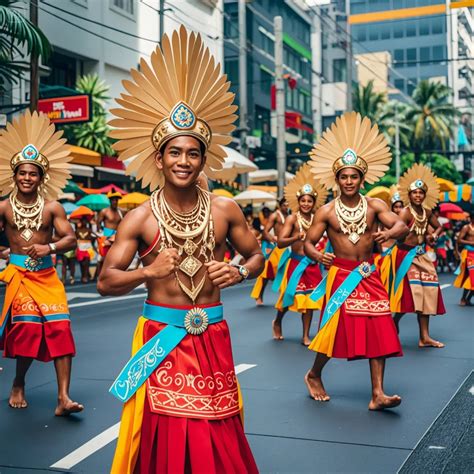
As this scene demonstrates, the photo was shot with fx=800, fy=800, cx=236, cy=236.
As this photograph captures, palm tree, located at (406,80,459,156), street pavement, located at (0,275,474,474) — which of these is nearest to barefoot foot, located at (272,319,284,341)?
street pavement, located at (0,275,474,474)

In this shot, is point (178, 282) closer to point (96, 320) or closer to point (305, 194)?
point (305, 194)

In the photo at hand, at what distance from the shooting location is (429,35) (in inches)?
3797

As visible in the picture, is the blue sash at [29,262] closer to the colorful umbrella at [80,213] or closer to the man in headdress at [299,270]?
the man in headdress at [299,270]

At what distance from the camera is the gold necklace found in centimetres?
630

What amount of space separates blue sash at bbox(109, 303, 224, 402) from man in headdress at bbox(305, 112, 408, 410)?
9.45 ft

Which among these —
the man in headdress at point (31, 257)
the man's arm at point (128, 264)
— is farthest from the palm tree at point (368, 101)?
the man's arm at point (128, 264)

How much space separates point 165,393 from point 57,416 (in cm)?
284

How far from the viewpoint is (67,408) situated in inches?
237

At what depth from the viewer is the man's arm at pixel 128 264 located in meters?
3.41

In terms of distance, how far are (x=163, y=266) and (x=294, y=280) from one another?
6726 mm

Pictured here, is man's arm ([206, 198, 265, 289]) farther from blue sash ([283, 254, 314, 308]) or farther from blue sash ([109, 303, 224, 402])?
blue sash ([283, 254, 314, 308])

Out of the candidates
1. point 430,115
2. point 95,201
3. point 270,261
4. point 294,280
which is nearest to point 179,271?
point 294,280

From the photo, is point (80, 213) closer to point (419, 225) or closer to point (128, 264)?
point (419, 225)

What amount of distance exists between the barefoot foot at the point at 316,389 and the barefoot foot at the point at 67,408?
1.91 meters
